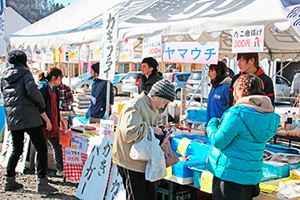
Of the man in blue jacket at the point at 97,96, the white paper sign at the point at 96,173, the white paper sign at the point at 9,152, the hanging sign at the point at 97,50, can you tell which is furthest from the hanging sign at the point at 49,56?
the white paper sign at the point at 96,173

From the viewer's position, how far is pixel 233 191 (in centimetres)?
258

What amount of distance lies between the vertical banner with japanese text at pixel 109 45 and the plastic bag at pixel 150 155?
1.89 m

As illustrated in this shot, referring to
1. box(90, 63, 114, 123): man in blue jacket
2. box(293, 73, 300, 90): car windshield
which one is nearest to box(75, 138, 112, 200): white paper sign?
box(90, 63, 114, 123): man in blue jacket

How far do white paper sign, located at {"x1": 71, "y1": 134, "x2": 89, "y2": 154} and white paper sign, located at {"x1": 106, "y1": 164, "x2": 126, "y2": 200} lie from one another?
81cm

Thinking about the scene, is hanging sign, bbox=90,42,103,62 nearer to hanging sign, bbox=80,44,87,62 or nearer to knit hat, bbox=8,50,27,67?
knit hat, bbox=8,50,27,67

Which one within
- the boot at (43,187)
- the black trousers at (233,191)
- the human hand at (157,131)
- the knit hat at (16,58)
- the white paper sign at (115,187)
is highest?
the knit hat at (16,58)

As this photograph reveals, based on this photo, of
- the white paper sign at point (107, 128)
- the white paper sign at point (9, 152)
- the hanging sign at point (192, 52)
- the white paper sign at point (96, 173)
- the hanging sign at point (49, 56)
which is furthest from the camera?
the hanging sign at point (49, 56)

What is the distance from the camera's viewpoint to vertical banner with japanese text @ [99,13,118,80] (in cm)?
441

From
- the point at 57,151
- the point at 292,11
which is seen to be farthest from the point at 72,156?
the point at 292,11

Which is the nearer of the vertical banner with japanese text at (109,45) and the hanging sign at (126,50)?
the vertical banner with japanese text at (109,45)

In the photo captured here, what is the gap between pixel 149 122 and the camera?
2.87 metres

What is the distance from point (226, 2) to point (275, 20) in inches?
55.7

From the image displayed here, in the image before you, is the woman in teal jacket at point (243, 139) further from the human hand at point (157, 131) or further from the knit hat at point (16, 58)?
the knit hat at point (16, 58)

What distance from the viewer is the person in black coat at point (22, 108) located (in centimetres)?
441
